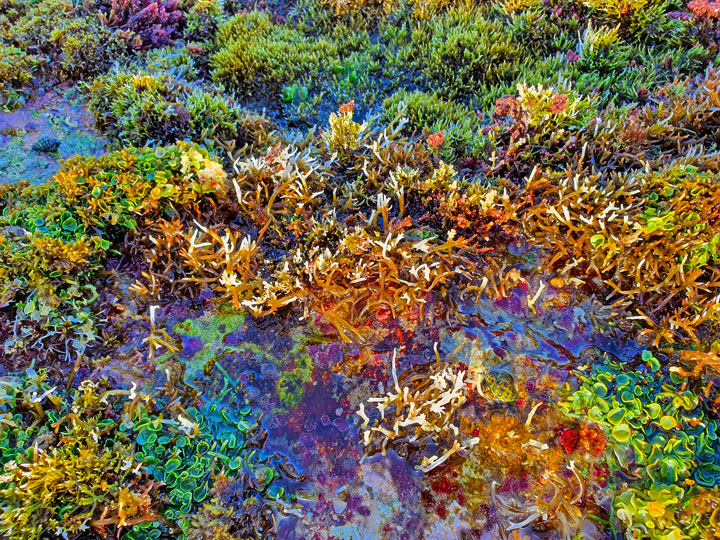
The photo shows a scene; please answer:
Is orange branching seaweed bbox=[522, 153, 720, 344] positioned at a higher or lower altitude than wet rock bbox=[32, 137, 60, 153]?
higher

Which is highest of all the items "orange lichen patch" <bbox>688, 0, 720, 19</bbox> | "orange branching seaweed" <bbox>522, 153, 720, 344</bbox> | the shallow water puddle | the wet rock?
"orange lichen patch" <bbox>688, 0, 720, 19</bbox>

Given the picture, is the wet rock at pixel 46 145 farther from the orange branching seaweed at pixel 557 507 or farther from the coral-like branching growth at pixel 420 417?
the orange branching seaweed at pixel 557 507

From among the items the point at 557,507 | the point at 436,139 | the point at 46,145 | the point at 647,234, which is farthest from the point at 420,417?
the point at 46,145

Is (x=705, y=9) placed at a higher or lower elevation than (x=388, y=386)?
higher

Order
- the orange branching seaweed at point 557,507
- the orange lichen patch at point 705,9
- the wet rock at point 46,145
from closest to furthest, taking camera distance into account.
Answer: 1. the orange branching seaweed at point 557,507
2. the wet rock at point 46,145
3. the orange lichen patch at point 705,9

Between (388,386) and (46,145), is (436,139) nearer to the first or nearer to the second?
(388,386)

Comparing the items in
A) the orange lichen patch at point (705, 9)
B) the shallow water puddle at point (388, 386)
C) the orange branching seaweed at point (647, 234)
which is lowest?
the shallow water puddle at point (388, 386)

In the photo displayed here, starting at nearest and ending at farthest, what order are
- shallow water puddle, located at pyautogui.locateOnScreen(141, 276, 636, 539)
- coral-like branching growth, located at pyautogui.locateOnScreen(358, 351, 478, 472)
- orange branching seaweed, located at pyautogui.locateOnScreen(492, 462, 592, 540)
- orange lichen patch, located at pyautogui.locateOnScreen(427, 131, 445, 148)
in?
orange branching seaweed, located at pyautogui.locateOnScreen(492, 462, 592, 540) → shallow water puddle, located at pyautogui.locateOnScreen(141, 276, 636, 539) → coral-like branching growth, located at pyautogui.locateOnScreen(358, 351, 478, 472) → orange lichen patch, located at pyautogui.locateOnScreen(427, 131, 445, 148)

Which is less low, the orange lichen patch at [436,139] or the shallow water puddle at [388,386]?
the orange lichen patch at [436,139]

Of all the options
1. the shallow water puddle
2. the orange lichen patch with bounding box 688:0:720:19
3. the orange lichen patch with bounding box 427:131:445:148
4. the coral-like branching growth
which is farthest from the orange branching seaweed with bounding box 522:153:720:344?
the orange lichen patch with bounding box 688:0:720:19

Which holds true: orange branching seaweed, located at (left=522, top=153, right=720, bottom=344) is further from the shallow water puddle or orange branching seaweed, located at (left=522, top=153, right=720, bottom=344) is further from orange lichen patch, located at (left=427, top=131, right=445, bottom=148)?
orange lichen patch, located at (left=427, top=131, right=445, bottom=148)

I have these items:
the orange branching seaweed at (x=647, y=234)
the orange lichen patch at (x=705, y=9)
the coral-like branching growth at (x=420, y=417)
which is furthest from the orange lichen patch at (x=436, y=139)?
the orange lichen patch at (x=705, y=9)
